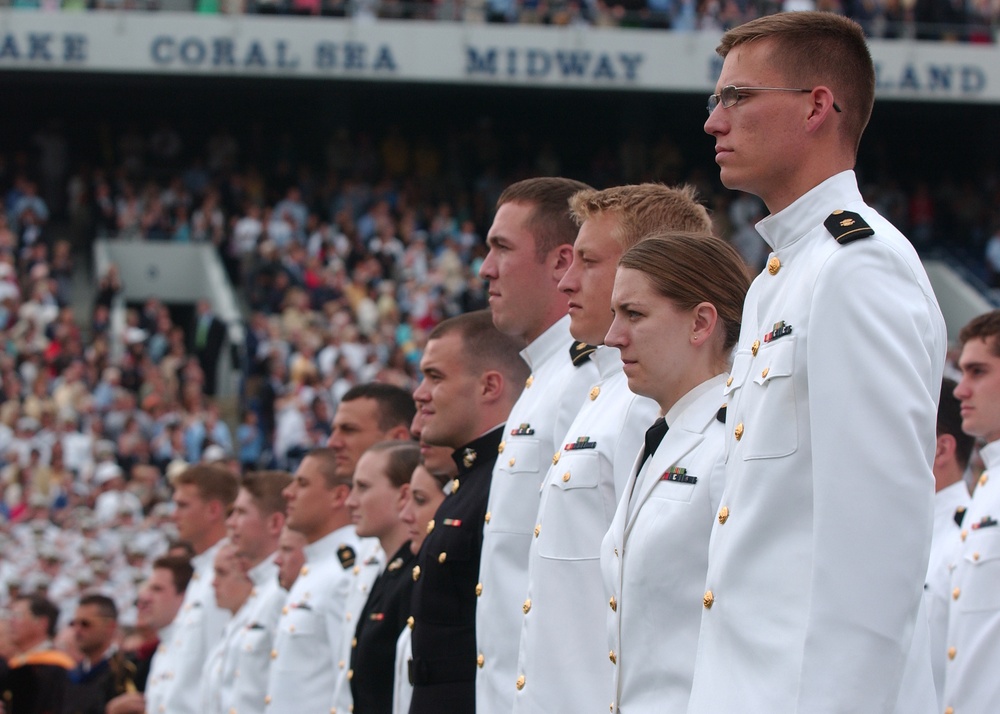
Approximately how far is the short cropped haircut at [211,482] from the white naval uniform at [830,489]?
19.6 ft

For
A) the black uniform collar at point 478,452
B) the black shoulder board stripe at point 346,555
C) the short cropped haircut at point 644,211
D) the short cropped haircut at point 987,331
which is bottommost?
the black shoulder board stripe at point 346,555

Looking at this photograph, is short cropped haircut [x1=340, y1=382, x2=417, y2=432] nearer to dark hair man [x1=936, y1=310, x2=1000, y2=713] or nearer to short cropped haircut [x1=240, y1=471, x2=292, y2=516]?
short cropped haircut [x1=240, y1=471, x2=292, y2=516]

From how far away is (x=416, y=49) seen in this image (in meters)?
22.5

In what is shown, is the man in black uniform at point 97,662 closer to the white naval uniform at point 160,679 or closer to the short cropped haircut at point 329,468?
the white naval uniform at point 160,679

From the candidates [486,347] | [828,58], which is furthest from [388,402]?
[828,58]

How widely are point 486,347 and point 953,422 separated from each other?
1.54 metres

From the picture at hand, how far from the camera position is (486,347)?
474 cm

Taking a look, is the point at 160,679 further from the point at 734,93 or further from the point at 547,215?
the point at 734,93

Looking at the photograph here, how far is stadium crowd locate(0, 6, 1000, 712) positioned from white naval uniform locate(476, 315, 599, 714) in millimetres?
481

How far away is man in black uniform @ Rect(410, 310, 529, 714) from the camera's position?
4375mm

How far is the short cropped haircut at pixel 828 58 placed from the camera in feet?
9.06

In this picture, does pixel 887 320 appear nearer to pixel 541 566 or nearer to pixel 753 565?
pixel 753 565

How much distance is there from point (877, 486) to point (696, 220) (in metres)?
1.46

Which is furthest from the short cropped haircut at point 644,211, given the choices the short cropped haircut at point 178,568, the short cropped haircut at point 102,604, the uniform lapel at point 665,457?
the short cropped haircut at point 102,604
